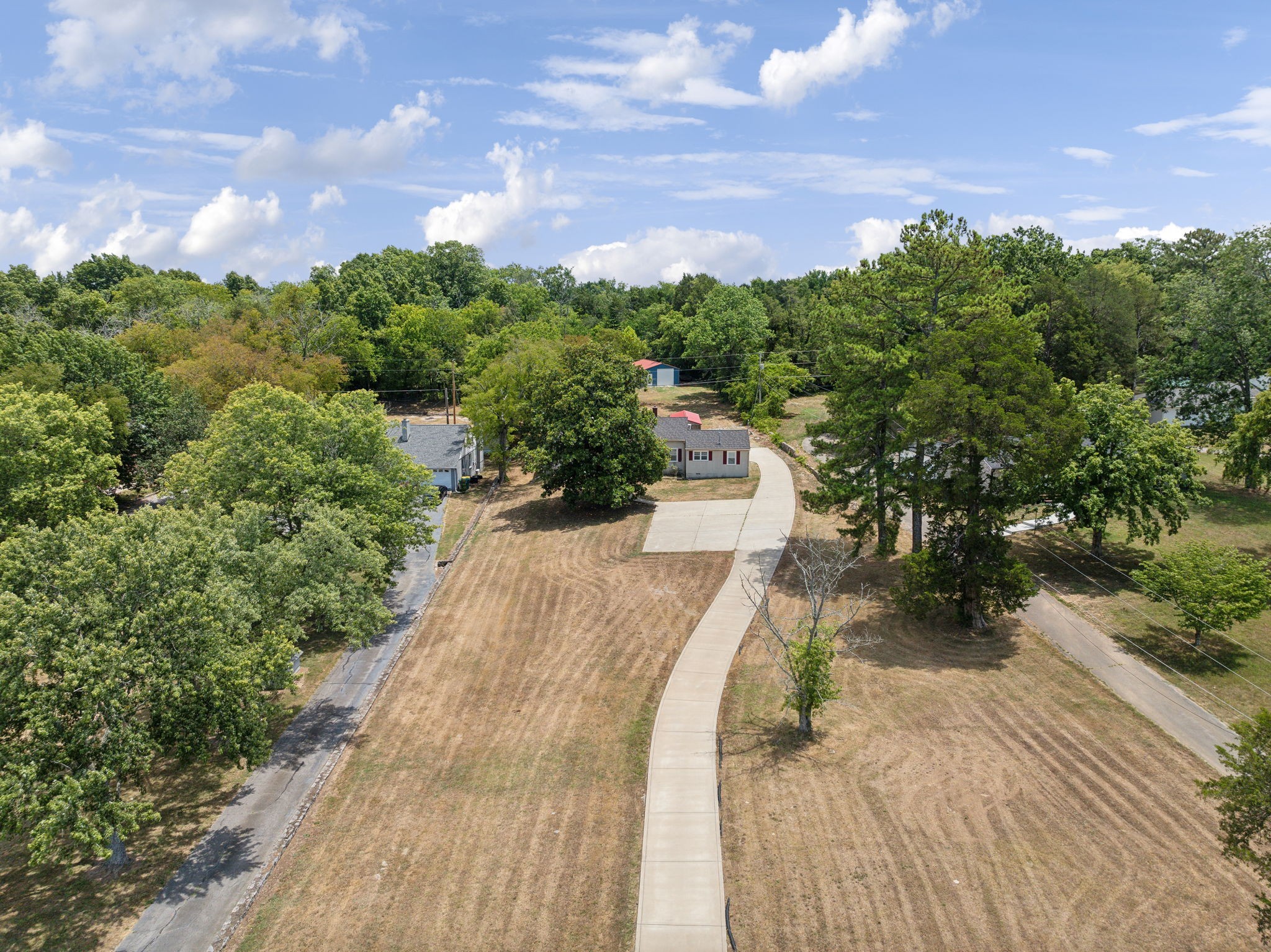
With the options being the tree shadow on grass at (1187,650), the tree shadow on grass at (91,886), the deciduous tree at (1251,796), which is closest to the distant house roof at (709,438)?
the tree shadow on grass at (1187,650)

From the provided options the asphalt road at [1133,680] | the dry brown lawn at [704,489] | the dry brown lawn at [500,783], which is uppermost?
the dry brown lawn at [704,489]

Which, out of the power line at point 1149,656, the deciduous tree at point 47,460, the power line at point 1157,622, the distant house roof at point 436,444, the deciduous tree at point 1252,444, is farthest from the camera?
the distant house roof at point 436,444

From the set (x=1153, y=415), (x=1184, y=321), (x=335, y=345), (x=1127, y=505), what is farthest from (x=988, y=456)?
(x=335, y=345)

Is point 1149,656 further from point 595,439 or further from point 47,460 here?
point 47,460

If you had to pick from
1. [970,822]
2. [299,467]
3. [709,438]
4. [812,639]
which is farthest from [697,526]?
[970,822]

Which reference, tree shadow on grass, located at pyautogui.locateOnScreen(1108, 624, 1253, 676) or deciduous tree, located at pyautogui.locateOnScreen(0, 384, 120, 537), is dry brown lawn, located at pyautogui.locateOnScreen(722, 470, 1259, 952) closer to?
tree shadow on grass, located at pyautogui.locateOnScreen(1108, 624, 1253, 676)

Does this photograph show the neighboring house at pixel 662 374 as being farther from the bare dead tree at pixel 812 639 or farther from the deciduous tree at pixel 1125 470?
the deciduous tree at pixel 1125 470

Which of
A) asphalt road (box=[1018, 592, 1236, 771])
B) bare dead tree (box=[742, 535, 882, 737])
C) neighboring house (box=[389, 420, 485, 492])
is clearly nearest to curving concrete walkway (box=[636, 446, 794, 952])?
bare dead tree (box=[742, 535, 882, 737])
